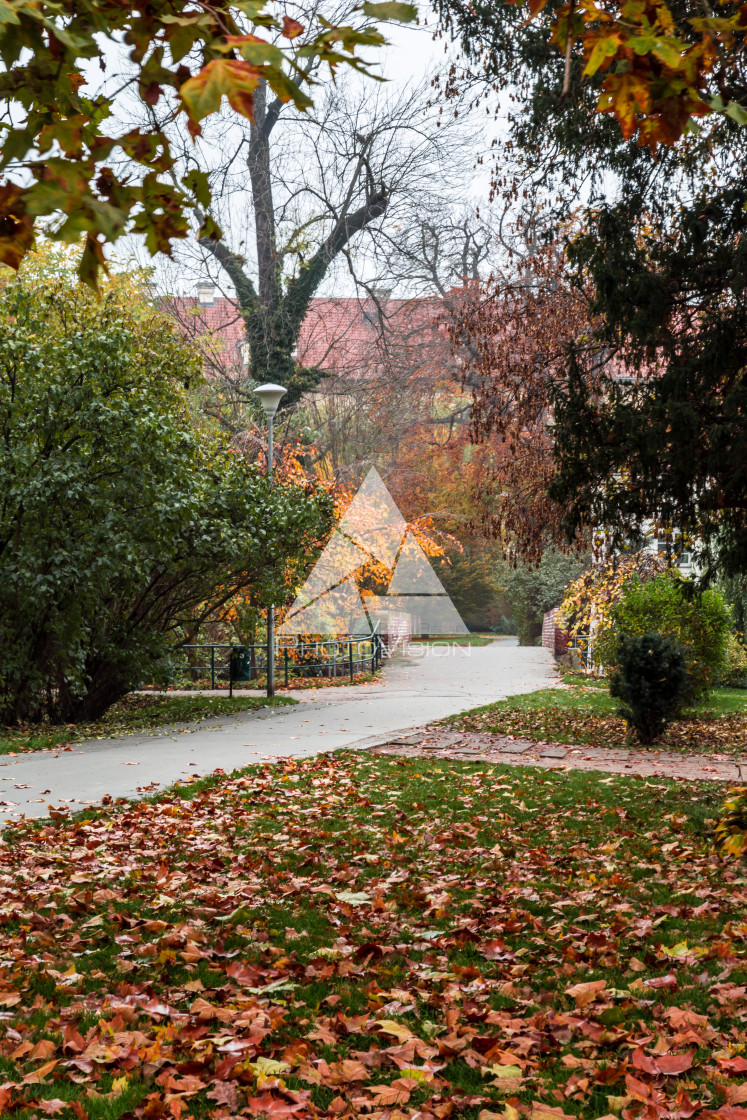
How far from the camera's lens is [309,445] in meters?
21.8

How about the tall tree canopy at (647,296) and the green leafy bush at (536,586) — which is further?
the green leafy bush at (536,586)

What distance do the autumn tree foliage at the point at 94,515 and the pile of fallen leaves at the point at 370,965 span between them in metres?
4.58

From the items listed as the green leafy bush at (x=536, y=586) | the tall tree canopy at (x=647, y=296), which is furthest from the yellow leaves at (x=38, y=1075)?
the green leafy bush at (x=536, y=586)

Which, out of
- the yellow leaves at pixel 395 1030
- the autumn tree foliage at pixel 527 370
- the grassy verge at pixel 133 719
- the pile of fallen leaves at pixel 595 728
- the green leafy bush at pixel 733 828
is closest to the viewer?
the yellow leaves at pixel 395 1030

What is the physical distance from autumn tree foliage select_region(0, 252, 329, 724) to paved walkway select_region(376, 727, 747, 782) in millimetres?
3430

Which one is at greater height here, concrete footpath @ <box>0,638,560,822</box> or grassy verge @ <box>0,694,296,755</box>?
grassy verge @ <box>0,694,296,755</box>

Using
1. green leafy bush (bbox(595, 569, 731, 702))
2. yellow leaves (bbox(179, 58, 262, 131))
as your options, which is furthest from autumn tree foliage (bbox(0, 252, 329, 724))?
yellow leaves (bbox(179, 58, 262, 131))

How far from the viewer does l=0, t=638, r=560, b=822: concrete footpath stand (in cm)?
747

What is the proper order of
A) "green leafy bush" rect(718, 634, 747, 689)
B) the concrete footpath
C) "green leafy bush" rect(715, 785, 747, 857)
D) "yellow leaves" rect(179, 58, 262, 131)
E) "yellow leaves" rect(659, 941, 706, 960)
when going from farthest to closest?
"green leafy bush" rect(718, 634, 747, 689), the concrete footpath, "green leafy bush" rect(715, 785, 747, 857), "yellow leaves" rect(659, 941, 706, 960), "yellow leaves" rect(179, 58, 262, 131)

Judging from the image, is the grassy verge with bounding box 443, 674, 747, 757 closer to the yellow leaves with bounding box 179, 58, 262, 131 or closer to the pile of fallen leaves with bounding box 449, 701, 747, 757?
the pile of fallen leaves with bounding box 449, 701, 747, 757

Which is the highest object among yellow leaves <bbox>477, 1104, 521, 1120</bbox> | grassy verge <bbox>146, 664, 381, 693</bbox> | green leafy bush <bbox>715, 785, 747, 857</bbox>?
grassy verge <bbox>146, 664, 381, 693</bbox>

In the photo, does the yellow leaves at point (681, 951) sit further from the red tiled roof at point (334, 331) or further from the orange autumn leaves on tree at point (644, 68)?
the red tiled roof at point (334, 331)

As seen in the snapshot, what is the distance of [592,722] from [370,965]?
9.50 m

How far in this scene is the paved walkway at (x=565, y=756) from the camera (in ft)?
29.9
